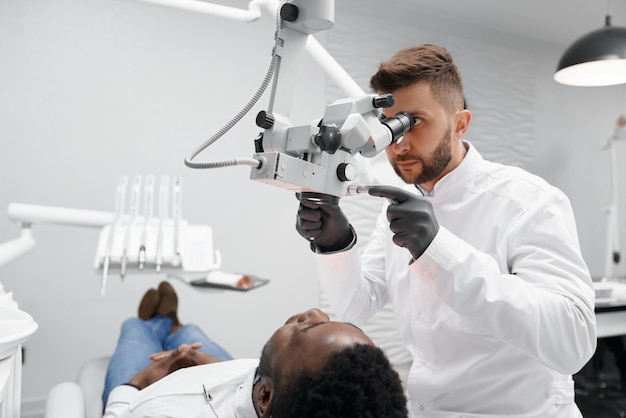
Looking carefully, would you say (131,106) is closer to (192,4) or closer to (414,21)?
(192,4)

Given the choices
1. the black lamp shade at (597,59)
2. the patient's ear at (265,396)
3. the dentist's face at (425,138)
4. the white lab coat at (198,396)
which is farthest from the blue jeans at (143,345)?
the black lamp shade at (597,59)

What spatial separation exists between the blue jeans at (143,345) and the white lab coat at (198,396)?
0.45 m

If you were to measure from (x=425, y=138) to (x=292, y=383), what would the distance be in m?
0.74

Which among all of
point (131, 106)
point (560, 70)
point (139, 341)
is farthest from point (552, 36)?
point (139, 341)

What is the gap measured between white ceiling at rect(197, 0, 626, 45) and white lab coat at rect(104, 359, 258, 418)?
3.22m

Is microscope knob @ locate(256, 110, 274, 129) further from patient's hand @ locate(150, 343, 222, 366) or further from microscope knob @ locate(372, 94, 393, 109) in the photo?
patient's hand @ locate(150, 343, 222, 366)

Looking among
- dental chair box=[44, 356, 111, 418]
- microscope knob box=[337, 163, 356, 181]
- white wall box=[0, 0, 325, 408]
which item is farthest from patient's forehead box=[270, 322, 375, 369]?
white wall box=[0, 0, 325, 408]

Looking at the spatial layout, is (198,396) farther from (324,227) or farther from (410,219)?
(410,219)

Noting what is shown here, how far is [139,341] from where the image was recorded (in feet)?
6.97

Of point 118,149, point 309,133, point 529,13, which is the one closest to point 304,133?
point 309,133

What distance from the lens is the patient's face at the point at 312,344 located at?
85 centimetres

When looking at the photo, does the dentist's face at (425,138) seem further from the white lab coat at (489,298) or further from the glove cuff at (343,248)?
the glove cuff at (343,248)

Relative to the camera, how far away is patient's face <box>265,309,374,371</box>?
33.6 inches

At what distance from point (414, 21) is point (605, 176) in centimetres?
264
